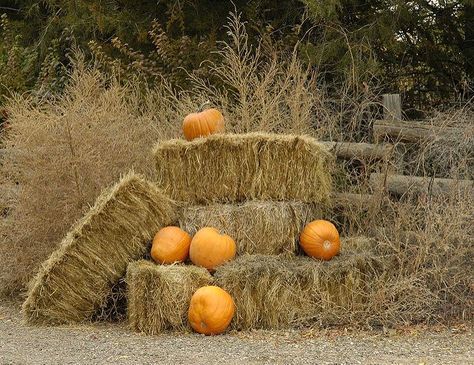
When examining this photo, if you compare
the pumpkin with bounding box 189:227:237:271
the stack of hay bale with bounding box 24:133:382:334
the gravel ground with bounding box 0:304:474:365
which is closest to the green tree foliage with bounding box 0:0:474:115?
the stack of hay bale with bounding box 24:133:382:334

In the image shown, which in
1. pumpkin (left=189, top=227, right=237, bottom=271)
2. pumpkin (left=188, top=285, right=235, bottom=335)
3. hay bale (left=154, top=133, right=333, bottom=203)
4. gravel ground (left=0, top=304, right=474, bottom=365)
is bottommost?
gravel ground (left=0, top=304, right=474, bottom=365)

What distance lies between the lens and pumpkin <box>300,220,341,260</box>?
8.73 metres

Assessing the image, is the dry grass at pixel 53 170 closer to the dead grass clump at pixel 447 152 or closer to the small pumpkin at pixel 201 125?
the small pumpkin at pixel 201 125

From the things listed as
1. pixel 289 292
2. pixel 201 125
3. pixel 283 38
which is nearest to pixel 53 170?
pixel 201 125

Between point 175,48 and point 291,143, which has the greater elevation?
point 175,48

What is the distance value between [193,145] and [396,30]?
5.96 metres

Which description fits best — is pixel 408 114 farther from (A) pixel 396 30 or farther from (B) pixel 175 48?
(B) pixel 175 48

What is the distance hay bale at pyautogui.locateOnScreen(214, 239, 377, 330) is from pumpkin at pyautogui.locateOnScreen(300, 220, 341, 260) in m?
0.32

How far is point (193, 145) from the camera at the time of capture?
889 cm

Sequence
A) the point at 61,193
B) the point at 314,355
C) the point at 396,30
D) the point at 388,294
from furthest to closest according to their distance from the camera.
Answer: the point at 396,30, the point at 61,193, the point at 388,294, the point at 314,355

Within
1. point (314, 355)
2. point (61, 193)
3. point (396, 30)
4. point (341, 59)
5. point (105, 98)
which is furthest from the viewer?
point (396, 30)

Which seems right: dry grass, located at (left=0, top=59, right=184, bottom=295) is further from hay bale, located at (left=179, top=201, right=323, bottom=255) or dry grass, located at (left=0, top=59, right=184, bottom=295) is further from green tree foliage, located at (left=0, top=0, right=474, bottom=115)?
green tree foliage, located at (left=0, top=0, right=474, bottom=115)

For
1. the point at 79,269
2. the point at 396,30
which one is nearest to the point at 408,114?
the point at 396,30

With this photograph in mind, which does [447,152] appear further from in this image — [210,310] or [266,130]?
[210,310]
